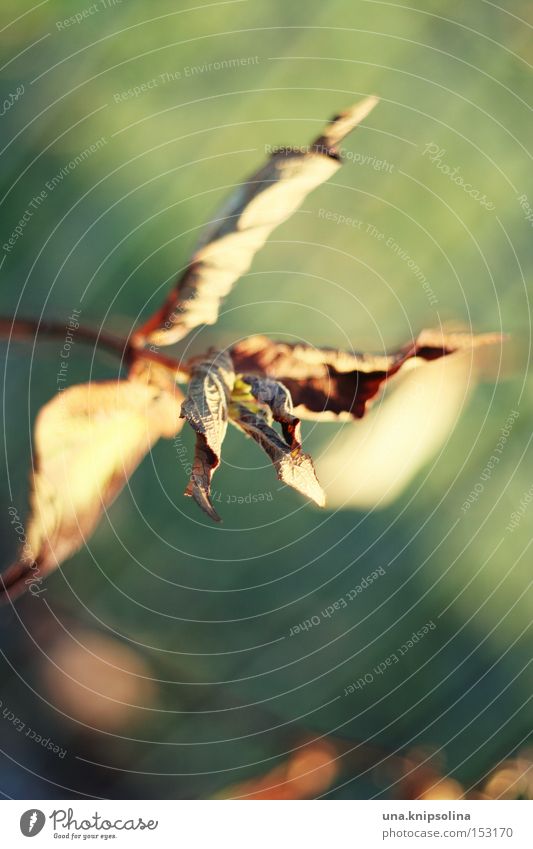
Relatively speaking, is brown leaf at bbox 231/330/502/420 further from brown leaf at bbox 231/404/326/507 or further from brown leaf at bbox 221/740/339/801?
brown leaf at bbox 221/740/339/801

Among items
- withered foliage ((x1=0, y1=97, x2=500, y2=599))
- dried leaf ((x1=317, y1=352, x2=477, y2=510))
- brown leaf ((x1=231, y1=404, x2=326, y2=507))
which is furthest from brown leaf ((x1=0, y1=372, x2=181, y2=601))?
dried leaf ((x1=317, y1=352, x2=477, y2=510))

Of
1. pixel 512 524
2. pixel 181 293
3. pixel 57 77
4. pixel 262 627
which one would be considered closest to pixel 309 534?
pixel 262 627

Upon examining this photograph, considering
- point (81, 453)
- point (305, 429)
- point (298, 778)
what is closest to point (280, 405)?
point (81, 453)

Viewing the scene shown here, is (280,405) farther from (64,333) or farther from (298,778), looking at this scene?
(298,778)

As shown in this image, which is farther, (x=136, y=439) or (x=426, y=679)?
(x=426, y=679)
